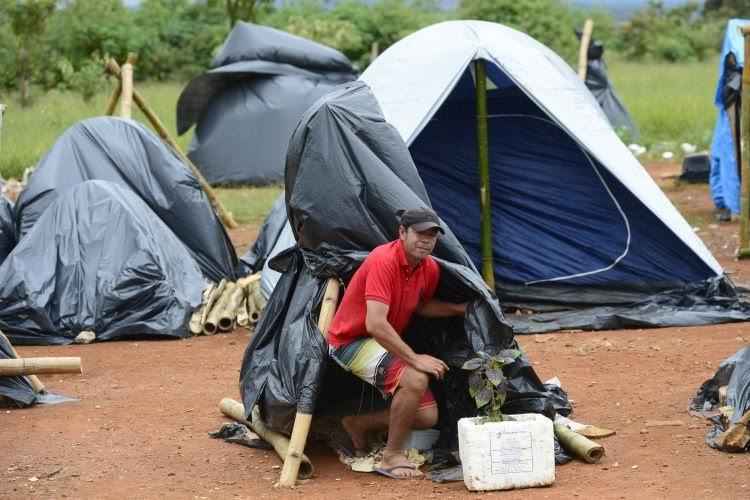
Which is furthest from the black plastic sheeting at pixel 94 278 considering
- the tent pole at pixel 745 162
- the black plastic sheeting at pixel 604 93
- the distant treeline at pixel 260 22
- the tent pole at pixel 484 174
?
the black plastic sheeting at pixel 604 93

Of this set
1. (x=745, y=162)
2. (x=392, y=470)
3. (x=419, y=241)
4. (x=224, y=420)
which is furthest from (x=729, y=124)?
(x=392, y=470)

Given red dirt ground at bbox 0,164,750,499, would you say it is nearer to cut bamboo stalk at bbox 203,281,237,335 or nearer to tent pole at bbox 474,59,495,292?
cut bamboo stalk at bbox 203,281,237,335

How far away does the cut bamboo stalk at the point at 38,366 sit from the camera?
7305 millimetres

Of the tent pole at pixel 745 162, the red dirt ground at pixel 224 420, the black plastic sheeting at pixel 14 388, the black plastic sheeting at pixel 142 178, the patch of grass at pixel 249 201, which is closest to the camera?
the red dirt ground at pixel 224 420

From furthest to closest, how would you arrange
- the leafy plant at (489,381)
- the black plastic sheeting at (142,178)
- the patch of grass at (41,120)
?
the patch of grass at (41,120) < the black plastic sheeting at (142,178) < the leafy plant at (489,381)

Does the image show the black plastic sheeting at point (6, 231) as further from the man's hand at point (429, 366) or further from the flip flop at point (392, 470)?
the man's hand at point (429, 366)

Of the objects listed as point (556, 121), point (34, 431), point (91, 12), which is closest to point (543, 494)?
point (34, 431)

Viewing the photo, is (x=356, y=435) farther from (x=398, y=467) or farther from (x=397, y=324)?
(x=397, y=324)

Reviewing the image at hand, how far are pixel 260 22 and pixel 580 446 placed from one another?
26365mm

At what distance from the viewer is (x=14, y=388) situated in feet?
25.7

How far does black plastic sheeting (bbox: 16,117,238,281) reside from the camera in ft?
37.4

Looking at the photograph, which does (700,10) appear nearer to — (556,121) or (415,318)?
(556,121)

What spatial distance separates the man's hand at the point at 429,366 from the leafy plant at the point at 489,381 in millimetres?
147

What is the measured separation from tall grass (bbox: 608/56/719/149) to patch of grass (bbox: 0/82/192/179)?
783 centimetres
